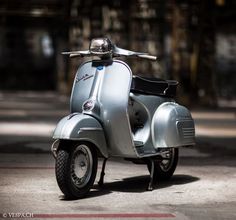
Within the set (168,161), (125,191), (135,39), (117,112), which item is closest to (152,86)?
(117,112)

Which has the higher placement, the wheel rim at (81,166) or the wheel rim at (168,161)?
the wheel rim at (81,166)

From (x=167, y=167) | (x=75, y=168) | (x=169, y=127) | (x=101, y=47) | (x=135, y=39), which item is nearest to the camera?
(x=75, y=168)

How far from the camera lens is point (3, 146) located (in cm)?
1229

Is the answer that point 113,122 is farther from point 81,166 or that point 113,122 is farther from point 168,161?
point 168,161

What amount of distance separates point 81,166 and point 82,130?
1.24 feet

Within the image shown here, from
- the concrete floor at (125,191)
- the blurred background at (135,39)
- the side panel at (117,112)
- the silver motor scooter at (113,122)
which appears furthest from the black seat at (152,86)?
the blurred background at (135,39)

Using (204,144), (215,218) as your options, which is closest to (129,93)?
(215,218)

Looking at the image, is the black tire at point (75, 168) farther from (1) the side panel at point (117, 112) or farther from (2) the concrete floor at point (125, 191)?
(1) the side panel at point (117, 112)

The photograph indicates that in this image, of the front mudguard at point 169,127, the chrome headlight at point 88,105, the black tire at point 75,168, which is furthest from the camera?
the front mudguard at point 169,127

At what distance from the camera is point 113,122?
739 centimetres

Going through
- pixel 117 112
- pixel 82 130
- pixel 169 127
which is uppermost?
pixel 117 112

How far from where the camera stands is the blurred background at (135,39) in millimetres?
30250

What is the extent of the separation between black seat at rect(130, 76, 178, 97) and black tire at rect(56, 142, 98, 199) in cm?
91

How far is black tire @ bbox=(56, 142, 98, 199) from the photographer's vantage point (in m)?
6.85
